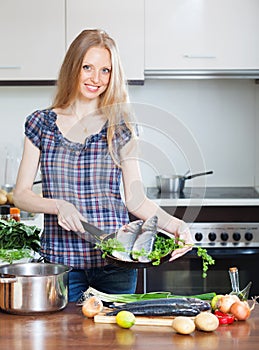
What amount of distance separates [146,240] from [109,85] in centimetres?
63

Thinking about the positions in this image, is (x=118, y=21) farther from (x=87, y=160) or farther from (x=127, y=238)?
(x=127, y=238)

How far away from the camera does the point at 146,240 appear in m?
2.19

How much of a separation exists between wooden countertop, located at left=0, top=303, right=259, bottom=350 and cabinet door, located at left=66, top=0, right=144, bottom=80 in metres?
2.19

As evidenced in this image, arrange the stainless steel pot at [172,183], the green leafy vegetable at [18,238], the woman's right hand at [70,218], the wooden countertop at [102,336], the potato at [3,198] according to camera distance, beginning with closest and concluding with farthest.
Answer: the wooden countertop at [102,336] → the woman's right hand at [70,218] → the green leafy vegetable at [18,238] → the potato at [3,198] → the stainless steel pot at [172,183]

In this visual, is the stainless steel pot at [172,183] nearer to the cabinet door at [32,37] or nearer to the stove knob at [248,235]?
the stove knob at [248,235]

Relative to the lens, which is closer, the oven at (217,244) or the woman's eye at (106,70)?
the woman's eye at (106,70)

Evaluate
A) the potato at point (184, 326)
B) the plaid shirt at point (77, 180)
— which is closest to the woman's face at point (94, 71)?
the plaid shirt at point (77, 180)

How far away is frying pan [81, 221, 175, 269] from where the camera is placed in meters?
2.17

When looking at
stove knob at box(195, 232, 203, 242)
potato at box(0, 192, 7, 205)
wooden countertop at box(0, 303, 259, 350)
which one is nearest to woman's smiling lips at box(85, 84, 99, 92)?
wooden countertop at box(0, 303, 259, 350)

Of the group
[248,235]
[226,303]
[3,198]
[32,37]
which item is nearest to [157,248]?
[226,303]

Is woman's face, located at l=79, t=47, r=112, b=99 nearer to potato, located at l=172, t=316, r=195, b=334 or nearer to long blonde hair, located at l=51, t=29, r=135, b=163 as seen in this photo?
long blonde hair, located at l=51, t=29, r=135, b=163

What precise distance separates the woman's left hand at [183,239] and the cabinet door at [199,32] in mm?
1863

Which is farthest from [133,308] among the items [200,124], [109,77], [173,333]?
[200,124]

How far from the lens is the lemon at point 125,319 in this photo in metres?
1.98
